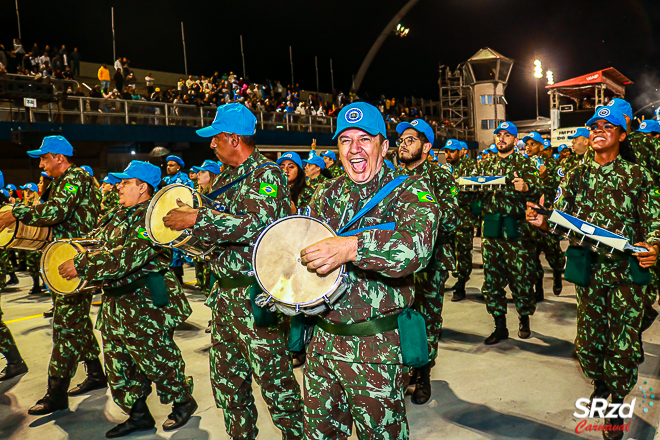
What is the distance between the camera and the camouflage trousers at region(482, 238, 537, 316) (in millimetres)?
6078

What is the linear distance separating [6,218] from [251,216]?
→ 10.4 ft

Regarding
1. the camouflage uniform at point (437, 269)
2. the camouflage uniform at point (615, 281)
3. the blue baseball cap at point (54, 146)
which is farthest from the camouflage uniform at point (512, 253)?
the blue baseball cap at point (54, 146)

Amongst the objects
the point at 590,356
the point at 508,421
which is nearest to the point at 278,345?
the point at 508,421

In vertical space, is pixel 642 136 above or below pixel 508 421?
above

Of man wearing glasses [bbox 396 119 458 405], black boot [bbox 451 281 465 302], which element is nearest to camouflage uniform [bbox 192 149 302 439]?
man wearing glasses [bbox 396 119 458 405]

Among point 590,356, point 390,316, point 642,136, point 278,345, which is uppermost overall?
point 642,136

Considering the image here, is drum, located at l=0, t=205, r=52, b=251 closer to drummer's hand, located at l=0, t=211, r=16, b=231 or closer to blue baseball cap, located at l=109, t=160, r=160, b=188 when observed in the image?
drummer's hand, located at l=0, t=211, r=16, b=231

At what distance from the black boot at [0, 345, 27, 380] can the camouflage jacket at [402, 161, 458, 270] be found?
4.78 metres

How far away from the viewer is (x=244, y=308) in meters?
3.38

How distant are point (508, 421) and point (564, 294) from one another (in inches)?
190

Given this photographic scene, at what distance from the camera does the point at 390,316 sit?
2.53m

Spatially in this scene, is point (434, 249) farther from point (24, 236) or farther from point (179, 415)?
point (24, 236)

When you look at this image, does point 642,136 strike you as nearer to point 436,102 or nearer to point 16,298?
point 16,298

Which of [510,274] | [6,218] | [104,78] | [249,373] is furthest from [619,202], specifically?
[104,78]
